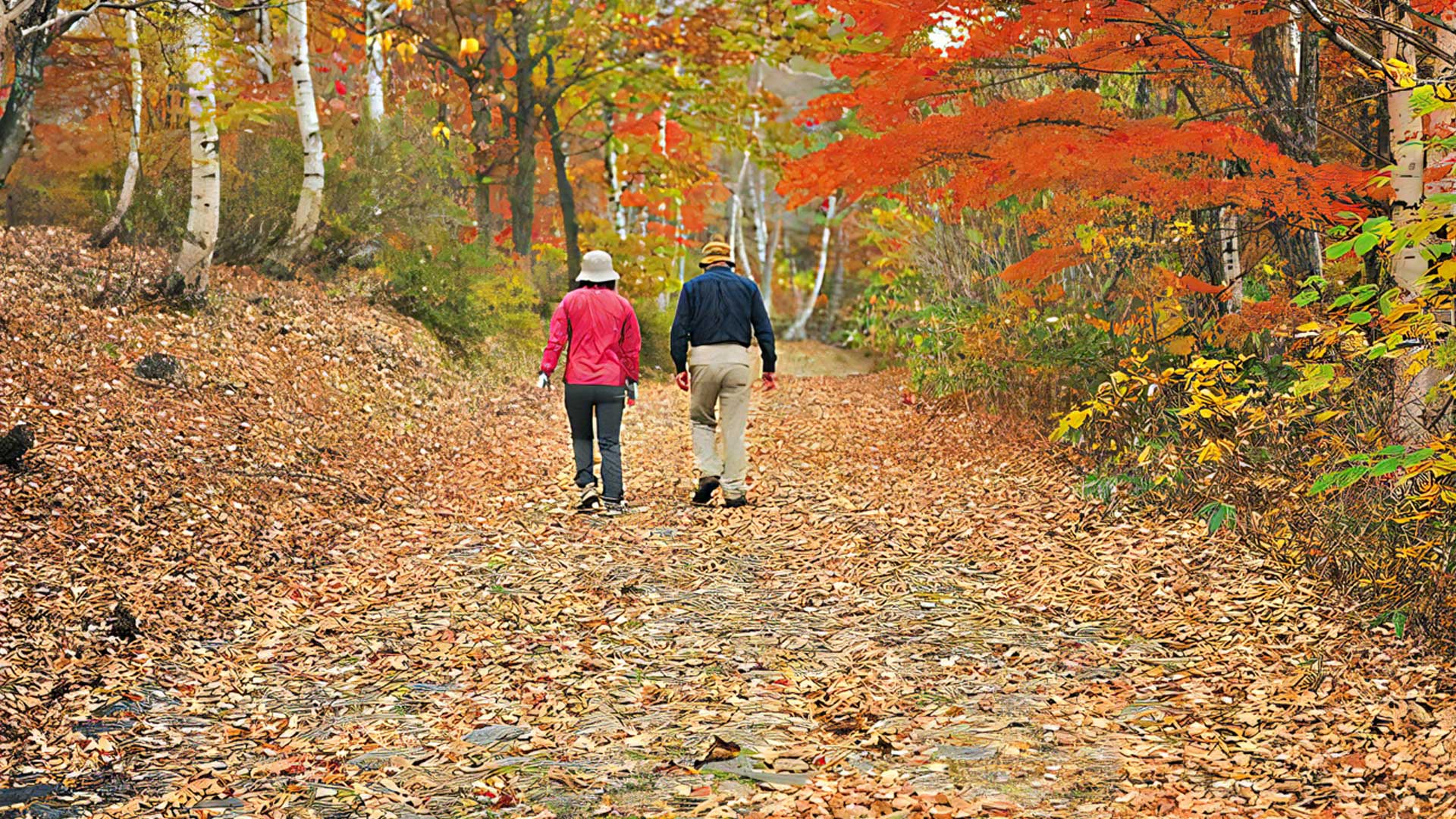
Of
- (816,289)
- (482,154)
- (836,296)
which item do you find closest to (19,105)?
(482,154)

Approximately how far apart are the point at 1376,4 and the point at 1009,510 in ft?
13.8

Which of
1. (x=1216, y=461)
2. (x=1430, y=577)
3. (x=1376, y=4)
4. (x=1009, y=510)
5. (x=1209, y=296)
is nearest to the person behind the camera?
(x=1430, y=577)

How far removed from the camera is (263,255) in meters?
15.0

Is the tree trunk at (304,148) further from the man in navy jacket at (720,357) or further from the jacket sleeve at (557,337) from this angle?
the man in navy jacket at (720,357)

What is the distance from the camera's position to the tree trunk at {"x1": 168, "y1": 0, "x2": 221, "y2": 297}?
11.3 m

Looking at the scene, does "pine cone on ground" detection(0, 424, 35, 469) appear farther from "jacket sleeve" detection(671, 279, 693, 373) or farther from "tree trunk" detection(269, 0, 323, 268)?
"tree trunk" detection(269, 0, 323, 268)

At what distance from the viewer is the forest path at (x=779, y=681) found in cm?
459

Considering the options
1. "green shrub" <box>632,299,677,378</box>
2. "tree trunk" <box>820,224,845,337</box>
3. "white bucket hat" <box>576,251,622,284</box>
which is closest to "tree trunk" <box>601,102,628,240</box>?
"green shrub" <box>632,299,677,378</box>

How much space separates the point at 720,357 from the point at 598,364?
1008mm

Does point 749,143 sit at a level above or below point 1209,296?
above

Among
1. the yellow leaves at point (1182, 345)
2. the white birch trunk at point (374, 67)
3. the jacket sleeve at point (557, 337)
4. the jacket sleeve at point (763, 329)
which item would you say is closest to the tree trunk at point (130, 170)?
the white birch trunk at point (374, 67)

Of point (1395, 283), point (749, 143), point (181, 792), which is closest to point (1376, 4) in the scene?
point (1395, 283)

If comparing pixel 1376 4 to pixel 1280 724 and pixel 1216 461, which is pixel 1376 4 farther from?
pixel 1280 724

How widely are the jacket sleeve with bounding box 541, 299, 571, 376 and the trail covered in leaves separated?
123cm
